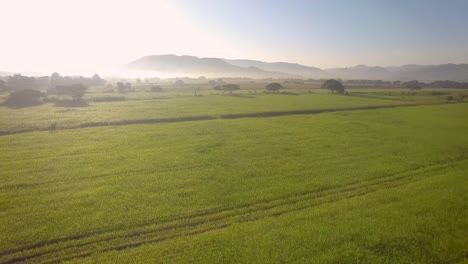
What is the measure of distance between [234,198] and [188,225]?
161 inches

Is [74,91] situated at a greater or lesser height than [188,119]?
greater

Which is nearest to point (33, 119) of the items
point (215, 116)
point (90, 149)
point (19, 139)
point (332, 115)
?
point (19, 139)

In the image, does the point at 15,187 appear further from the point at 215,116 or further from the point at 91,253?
the point at 215,116

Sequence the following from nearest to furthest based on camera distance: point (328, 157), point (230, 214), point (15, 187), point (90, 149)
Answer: point (230, 214) → point (15, 187) → point (328, 157) → point (90, 149)

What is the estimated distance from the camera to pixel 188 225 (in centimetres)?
1700

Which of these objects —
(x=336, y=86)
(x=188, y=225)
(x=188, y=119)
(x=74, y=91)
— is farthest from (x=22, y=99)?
(x=336, y=86)

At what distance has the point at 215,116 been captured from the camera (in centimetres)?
5712

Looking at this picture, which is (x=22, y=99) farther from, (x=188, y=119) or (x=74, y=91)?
(x=188, y=119)

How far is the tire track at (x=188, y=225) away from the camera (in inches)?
568

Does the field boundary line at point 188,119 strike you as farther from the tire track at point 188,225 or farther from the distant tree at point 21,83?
the distant tree at point 21,83

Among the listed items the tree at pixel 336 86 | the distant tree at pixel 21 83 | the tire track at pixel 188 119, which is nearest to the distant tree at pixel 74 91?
the distant tree at pixel 21 83

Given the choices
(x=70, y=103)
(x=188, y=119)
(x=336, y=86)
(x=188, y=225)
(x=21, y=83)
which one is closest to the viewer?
(x=188, y=225)

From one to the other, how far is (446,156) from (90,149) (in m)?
36.4

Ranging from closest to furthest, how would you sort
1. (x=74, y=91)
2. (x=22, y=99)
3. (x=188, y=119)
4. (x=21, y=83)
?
(x=188, y=119) < (x=22, y=99) < (x=74, y=91) < (x=21, y=83)
